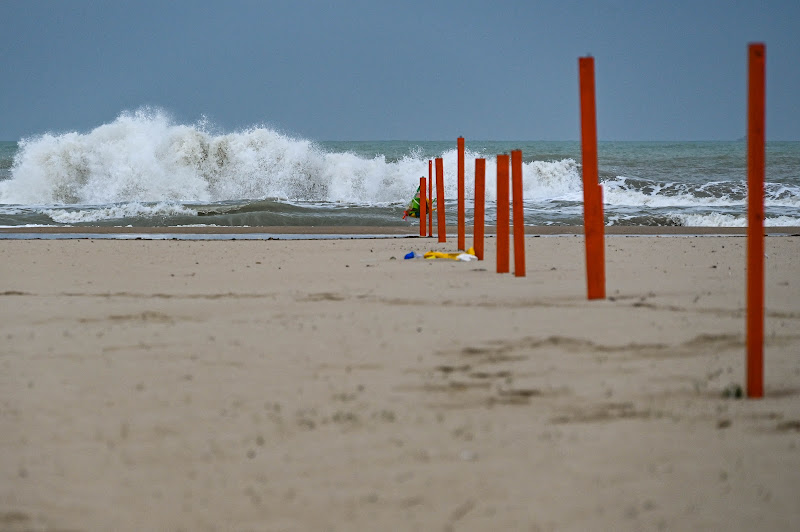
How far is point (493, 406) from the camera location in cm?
405

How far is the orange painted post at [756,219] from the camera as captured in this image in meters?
4.05

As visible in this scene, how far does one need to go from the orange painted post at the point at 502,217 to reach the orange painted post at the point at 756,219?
17.0ft

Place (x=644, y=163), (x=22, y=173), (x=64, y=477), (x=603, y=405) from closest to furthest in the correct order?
(x=64, y=477) → (x=603, y=405) → (x=22, y=173) → (x=644, y=163)

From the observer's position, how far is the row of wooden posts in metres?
4.06

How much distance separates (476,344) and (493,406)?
4.41 feet

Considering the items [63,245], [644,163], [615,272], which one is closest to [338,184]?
[644,163]

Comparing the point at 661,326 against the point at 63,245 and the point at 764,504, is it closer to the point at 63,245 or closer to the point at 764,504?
the point at 764,504

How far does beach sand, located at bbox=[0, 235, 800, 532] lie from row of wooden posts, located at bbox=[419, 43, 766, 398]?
238mm

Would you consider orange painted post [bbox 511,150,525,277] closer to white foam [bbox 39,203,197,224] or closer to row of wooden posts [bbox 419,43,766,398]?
row of wooden posts [bbox 419,43,766,398]

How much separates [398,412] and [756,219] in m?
1.66

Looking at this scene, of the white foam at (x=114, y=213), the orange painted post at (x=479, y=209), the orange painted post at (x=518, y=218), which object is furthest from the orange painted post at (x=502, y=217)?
the white foam at (x=114, y=213)

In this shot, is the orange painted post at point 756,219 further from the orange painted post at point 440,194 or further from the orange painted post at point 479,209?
the orange painted post at point 440,194

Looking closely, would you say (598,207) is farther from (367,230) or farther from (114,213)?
(114,213)

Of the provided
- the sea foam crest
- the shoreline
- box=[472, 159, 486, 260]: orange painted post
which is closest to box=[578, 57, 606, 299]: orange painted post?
box=[472, 159, 486, 260]: orange painted post
